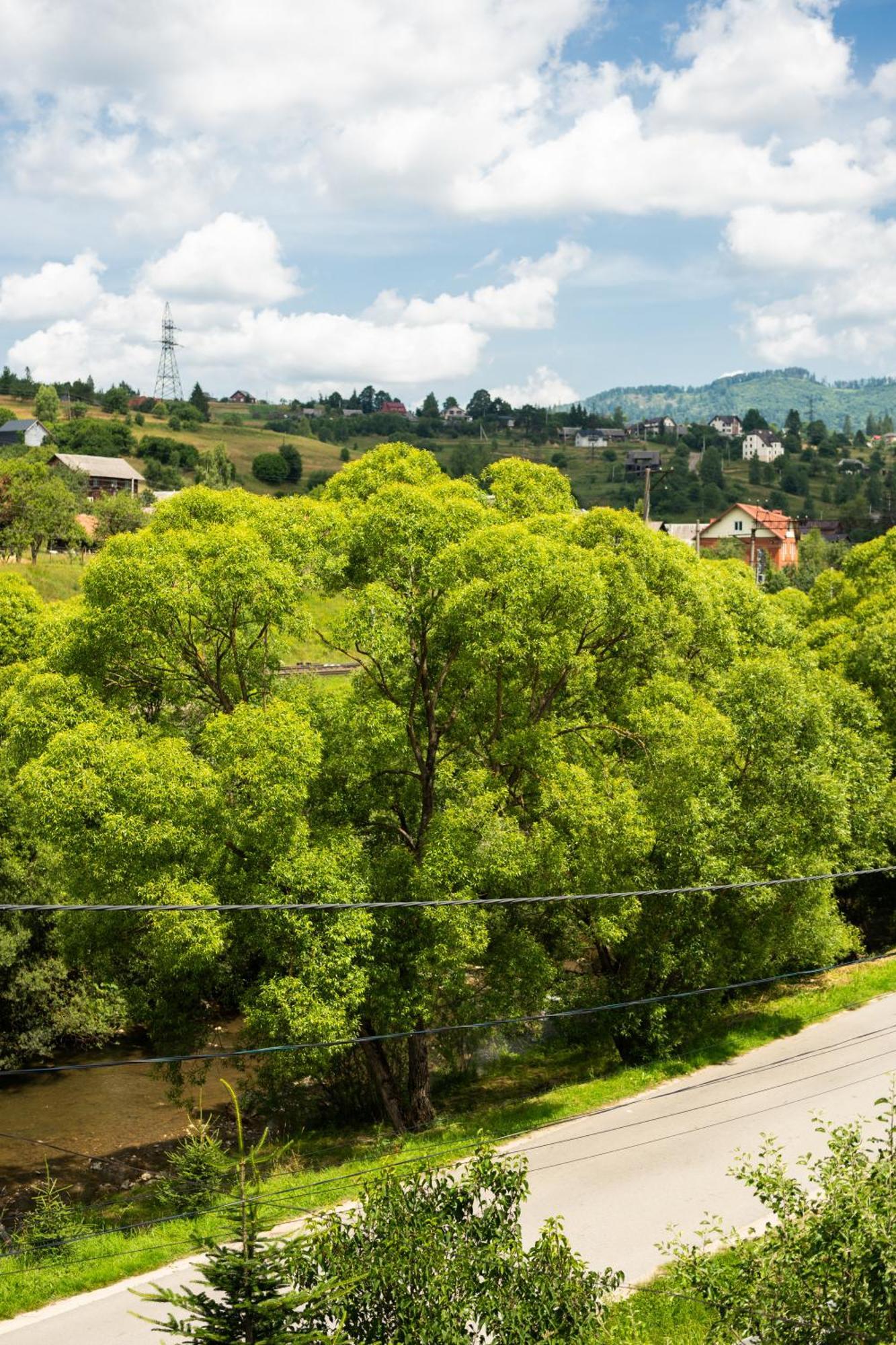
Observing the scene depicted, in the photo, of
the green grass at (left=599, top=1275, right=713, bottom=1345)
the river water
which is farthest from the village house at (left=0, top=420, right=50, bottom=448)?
the green grass at (left=599, top=1275, right=713, bottom=1345)

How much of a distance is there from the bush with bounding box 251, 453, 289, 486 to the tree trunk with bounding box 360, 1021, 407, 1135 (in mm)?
126869

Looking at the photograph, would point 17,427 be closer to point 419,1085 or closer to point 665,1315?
point 419,1085

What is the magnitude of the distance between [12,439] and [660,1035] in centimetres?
11541

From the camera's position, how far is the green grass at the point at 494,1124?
1306 cm

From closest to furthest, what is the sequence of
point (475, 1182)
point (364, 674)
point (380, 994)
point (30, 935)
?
point (475, 1182), point (380, 994), point (364, 674), point (30, 935)

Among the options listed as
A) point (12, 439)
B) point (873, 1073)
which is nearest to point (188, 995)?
point (873, 1073)

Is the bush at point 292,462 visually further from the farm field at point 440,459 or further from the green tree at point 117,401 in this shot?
the green tree at point 117,401

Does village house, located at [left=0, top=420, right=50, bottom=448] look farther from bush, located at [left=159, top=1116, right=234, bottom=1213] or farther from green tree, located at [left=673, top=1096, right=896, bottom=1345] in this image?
green tree, located at [left=673, top=1096, right=896, bottom=1345]

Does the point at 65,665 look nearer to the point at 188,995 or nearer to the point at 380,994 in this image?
the point at 188,995

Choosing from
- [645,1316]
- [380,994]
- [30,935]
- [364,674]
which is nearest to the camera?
[645,1316]

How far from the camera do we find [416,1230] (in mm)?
7539

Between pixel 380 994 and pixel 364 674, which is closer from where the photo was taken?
pixel 380 994

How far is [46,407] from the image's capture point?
441 feet

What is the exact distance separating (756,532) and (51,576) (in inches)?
2513
